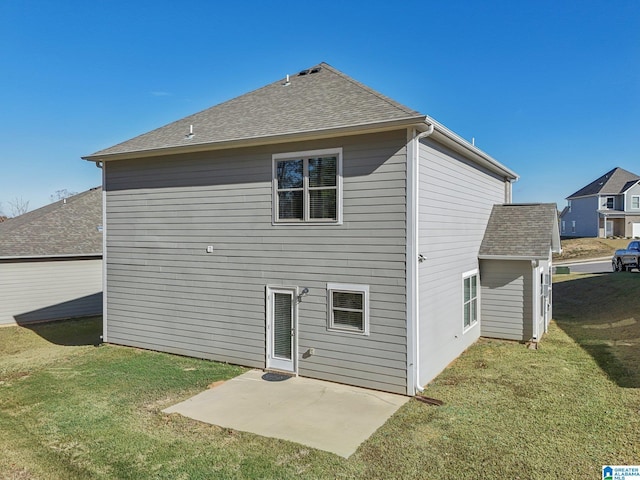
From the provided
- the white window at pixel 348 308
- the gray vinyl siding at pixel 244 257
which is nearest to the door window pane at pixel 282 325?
the gray vinyl siding at pixel 244 257

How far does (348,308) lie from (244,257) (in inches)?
102

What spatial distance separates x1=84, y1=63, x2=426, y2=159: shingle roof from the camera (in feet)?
24.7

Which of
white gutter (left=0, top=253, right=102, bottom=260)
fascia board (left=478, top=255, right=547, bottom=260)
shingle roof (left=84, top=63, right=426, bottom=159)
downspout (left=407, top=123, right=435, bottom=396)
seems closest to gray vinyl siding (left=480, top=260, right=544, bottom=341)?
fascia board (left=478, top=255, right=547, bottom=260)

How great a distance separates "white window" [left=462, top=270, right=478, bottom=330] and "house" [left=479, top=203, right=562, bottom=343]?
15.4 inches

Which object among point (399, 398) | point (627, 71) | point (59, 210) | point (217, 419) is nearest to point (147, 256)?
point (217, 419)

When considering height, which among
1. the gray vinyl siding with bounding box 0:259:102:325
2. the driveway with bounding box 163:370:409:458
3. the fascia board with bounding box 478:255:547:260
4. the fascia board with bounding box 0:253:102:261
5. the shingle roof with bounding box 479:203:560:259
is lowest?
the driveway with bounding box 163:370:409:458

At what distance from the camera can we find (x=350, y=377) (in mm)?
7484

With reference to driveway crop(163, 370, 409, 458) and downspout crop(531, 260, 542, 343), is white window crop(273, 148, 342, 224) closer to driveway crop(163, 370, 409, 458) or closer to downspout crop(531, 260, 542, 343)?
driveway crop(163, 370, 409, 458)

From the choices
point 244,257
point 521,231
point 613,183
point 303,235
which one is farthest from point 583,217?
point 244,257

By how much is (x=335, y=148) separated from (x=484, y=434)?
5.22m

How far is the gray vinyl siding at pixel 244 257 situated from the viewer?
23.6 feet

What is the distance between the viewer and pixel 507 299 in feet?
34.7

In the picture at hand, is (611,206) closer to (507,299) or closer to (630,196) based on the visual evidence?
(630,196)

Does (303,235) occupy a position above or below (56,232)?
below
